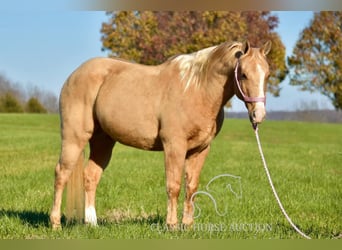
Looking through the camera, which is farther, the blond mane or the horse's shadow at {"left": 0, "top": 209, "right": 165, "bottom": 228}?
the horse's shadow at {"left": 0, "top": 209, "right": 165, "bottom": 228}

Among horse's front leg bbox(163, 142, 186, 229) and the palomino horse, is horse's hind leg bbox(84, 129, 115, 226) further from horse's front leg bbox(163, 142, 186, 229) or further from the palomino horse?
horse's front leg bbox(163, 142, 186, 229)

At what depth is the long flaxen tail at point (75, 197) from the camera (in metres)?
4.92

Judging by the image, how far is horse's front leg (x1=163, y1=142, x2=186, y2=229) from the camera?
419cm

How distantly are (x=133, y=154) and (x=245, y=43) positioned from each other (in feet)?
29.8

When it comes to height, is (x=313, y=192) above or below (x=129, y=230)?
below

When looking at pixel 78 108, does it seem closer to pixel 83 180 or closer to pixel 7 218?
pixel 83 180

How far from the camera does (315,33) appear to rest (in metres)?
12.3

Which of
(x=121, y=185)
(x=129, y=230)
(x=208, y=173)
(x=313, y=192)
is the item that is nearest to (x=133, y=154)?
(x=208, y=173)

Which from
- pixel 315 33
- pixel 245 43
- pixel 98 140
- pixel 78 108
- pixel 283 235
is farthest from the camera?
pixel 315 33

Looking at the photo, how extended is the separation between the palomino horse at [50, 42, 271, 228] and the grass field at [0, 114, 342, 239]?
0.40m

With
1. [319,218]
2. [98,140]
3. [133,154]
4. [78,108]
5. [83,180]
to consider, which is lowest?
[133,154]

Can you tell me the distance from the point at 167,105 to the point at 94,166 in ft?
4.24

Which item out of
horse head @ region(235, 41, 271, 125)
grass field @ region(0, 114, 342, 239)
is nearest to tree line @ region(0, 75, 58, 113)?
grass field @ region(0, 114, 342, 239)

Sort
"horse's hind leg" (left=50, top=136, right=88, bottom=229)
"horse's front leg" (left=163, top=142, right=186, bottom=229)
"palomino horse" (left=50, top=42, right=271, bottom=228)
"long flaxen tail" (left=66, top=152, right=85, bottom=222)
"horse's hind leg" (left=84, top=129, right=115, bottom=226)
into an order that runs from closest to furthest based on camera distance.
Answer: "palomino horse" (left=50, top=42, right=271, bottom=228)
"horse's front leg" (left=163, top=142, right=186, bottom=229)
"horse's hind leg" (left=50, top=136, right=88, bottom=229)
"long flaxen tail" (left=66, top=152, right=85, bottom=222)
"horse's hind leg" (left=84, top=129, right=115, bottom=226)
